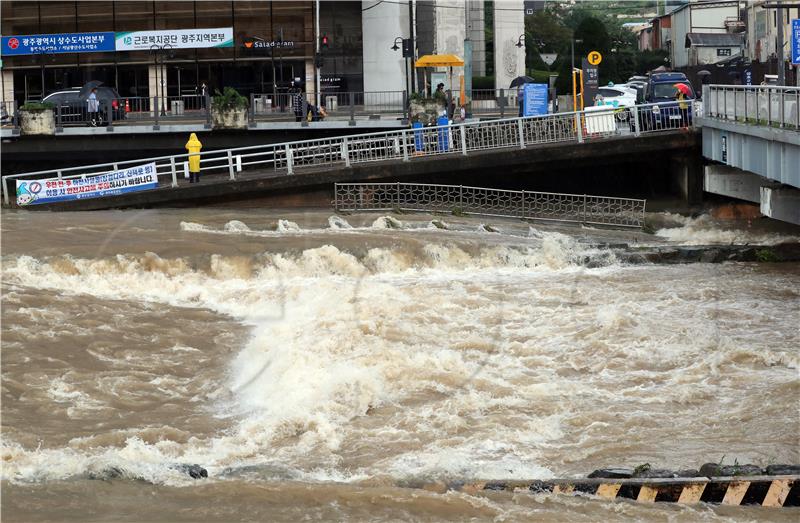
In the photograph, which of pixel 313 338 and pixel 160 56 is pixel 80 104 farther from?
pixel 313 338

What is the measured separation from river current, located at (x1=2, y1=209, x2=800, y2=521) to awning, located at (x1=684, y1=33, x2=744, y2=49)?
4281 centimetres

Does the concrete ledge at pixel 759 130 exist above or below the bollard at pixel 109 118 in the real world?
below

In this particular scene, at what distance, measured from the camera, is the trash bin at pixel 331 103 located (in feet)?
146

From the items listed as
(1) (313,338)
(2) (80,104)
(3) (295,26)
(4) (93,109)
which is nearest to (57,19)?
(3) (295,26)

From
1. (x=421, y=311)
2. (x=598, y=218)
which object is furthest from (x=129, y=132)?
(x=421, y=311)

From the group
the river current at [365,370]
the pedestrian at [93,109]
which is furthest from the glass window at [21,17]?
the river current at [365,370]

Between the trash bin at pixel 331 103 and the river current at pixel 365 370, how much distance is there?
1752cm

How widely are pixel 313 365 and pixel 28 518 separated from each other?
6364 millimetres

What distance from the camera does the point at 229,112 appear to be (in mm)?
37781

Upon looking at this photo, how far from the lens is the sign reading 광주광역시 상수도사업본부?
49.1m

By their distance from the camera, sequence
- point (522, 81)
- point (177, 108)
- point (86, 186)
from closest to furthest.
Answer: point (86, 186), point (177, 108), point (522, 81)

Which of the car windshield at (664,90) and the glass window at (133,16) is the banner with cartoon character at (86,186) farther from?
the glass window at (133,16)

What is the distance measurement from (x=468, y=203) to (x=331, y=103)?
47.2 feet

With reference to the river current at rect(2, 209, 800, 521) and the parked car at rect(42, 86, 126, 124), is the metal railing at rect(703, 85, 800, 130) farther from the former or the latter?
the parked car at rect(42, 86, 126, 124)
